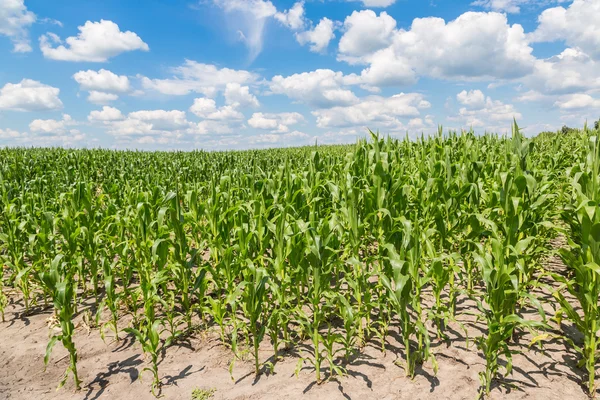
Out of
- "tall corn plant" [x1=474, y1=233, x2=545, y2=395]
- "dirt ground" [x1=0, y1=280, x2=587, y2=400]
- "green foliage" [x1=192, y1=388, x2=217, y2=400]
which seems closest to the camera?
"tall corn plant" [x1=474, y1=233, x2=545, y2=395]

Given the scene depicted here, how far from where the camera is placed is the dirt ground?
123 inches

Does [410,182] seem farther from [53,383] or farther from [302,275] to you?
[53,383]

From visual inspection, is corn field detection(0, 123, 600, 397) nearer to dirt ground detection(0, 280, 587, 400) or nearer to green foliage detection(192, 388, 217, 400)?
dirt ground detection(0, 280, 587, 400)

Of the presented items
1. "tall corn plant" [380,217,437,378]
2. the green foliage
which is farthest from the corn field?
the green foliage

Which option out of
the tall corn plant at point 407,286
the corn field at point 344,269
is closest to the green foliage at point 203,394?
the corn field at point 344,269

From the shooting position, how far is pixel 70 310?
137 inches

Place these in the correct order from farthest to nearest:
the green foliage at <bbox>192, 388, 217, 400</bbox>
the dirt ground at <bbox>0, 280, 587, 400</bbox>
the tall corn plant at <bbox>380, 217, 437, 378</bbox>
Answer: the green foliage at <bbox>192, 388, 217, 400</bbox> < the dirt ground at <bbox>0, 280, 587, 400</bbox> < the tall corn plant at <bbox>380, 217, 437, 378</bbox>

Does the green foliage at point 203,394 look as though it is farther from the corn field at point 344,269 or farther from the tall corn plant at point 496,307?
the tall corn plant at point 496,307

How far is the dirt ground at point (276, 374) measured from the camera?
312 cm

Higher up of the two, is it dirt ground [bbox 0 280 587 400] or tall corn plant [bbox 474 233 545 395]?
tall corn plant [bbox 474 233 545 395]

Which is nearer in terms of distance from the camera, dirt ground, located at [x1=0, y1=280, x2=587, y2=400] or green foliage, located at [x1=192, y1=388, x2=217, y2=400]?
dirt ground, located at [x1=0, y1=280, x2=587, y2=400]

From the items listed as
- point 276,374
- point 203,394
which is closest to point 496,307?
point 276,374

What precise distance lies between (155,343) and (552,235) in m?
4.87

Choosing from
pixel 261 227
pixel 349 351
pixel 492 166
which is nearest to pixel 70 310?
pixel 261 227
